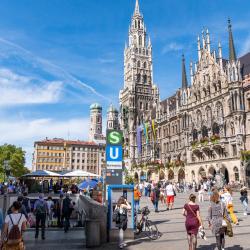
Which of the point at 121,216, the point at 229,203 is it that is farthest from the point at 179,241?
the point at 229,203

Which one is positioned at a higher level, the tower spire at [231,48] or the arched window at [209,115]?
the tower spire at [231,48]

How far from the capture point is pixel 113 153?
14297mm

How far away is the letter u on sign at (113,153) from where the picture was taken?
46.7 feet

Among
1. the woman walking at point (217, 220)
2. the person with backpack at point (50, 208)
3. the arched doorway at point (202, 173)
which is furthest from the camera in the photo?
the arched doorway at point (202, 173)

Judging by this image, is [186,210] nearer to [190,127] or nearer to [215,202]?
[215,202]

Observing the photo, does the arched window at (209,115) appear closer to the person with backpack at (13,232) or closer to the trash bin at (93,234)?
the trash bin at (93,234)

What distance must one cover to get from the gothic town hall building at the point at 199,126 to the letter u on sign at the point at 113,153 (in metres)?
34.5

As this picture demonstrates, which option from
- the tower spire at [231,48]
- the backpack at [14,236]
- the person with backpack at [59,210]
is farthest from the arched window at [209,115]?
the backpack at [14,236]

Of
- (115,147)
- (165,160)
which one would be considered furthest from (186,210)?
(165,160)

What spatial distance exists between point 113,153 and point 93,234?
13.3 ft

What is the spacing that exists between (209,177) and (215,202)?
1694 inches

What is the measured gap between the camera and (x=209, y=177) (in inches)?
1998

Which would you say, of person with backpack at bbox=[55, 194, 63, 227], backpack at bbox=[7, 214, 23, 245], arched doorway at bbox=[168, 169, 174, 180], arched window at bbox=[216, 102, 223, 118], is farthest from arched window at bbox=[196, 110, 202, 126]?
backpack at bbox=[7, 214, 23, 245]

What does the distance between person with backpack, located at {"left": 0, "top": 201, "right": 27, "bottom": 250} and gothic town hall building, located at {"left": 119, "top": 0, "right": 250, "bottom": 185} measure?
136 ft
